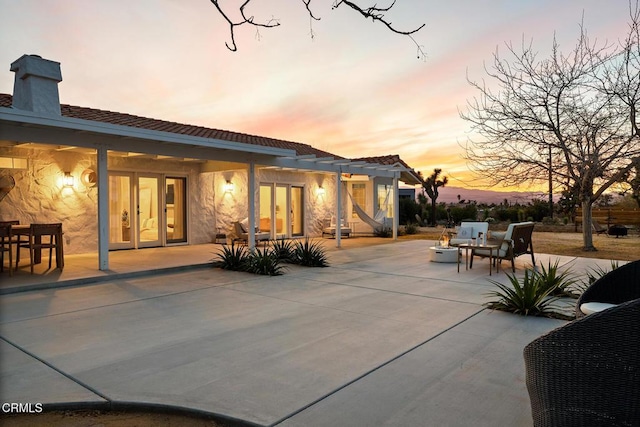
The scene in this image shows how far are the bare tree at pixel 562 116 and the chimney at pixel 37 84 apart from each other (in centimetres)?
894

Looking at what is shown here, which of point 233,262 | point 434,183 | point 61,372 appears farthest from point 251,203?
point 434,183

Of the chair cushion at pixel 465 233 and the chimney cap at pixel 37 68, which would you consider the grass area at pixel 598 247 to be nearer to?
the chair cushion at pixel 465 233

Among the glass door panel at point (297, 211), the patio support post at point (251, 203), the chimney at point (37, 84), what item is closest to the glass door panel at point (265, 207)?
the glass door panel at point (297, 211)

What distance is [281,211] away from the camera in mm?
15102

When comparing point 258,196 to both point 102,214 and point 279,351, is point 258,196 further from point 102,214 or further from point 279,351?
point 279,351

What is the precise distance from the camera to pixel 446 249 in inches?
376

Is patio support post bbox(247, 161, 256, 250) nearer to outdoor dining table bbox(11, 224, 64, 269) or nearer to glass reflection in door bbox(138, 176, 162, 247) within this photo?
glass reflection in door bbox(138, 176, 162, 247)

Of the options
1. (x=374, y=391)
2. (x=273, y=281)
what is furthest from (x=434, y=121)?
(x=374, y=391)

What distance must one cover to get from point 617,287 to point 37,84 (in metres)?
9.30

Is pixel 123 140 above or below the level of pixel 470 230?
above

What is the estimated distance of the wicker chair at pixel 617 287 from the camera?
3.30 m

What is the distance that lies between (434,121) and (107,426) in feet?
44.1

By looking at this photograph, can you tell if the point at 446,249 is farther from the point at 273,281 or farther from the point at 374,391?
the point at 374,391

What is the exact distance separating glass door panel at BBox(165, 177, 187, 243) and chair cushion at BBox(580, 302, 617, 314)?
1108 cm
